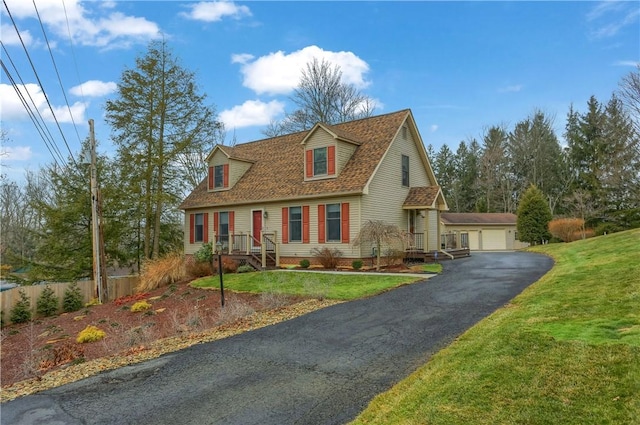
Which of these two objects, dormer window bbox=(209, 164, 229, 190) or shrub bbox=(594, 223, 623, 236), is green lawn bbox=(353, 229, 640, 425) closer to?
dormer window bbox=(209, 164, 229, 190)


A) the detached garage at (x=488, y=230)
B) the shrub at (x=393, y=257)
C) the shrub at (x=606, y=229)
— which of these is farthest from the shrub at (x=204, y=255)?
the shrub at (x=606, y=229)

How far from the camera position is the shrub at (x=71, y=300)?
16.9 m

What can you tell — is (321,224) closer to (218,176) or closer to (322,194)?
(322,194)

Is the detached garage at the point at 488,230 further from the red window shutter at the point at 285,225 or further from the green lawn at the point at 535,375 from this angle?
the green lawn at the point at 535,375

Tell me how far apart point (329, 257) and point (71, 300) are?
1084 centimetres

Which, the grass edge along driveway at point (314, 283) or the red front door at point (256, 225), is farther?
the red front door at point (256, 225)

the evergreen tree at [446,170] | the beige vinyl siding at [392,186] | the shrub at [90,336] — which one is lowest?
the shrub at [90,336]

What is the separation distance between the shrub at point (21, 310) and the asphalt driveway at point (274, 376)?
41.4ft

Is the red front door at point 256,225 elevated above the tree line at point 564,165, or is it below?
below

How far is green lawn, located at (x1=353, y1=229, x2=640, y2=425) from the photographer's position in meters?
3.47

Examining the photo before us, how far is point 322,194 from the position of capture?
1752 cm

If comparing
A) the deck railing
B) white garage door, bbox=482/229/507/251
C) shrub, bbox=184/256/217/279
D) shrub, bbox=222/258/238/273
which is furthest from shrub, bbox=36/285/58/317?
white garage door, bbox=482/229/507/251

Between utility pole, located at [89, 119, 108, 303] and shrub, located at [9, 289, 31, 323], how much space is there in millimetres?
2434

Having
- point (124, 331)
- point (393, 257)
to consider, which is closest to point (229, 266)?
point (393, 257)
